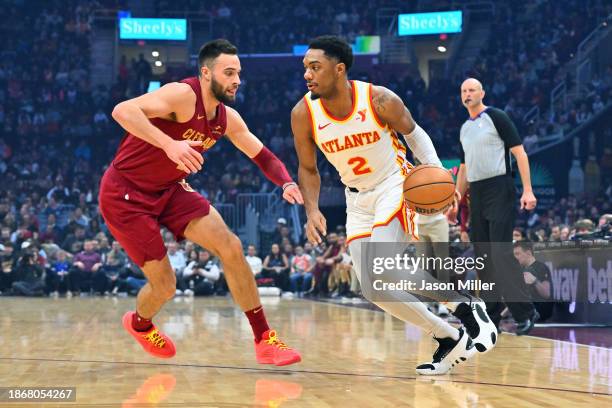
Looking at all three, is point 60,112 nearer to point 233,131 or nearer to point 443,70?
point 443,70

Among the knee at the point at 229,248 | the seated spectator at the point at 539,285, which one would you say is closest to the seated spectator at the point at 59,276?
the seated spectator at the point at 539,285

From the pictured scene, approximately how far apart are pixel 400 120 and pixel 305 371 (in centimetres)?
154

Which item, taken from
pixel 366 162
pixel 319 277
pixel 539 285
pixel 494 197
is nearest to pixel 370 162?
pixel 366 162

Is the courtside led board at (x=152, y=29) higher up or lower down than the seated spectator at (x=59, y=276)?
higher up

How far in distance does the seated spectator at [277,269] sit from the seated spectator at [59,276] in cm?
395

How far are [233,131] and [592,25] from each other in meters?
22.1

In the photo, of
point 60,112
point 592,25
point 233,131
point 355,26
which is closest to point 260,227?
point 60,112

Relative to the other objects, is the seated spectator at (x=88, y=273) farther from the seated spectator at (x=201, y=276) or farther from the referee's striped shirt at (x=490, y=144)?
the referee's striped shirt at (x=490, y=144)

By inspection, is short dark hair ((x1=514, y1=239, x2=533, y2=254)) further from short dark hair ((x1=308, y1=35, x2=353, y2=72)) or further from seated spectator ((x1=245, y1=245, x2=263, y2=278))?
seated spectator ((x1=245, y1=245, x2=263, y2=278))

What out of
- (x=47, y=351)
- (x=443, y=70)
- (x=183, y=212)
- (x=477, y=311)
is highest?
(x=443, y=70)

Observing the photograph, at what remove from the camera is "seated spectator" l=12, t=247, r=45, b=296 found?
55.9ft

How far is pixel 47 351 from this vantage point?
6262 millimetres

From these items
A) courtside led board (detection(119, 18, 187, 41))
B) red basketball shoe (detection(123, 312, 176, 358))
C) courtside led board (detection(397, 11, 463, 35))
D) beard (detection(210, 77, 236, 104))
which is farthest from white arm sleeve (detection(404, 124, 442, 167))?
courtside led board (detection(119, 18, 187, 41))

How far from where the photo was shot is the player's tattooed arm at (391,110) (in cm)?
502
